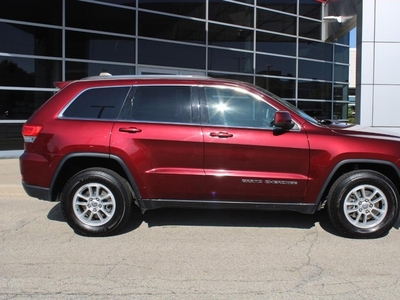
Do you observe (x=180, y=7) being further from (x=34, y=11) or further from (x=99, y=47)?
(x=34, y=11)

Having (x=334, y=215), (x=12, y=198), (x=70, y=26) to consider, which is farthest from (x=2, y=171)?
(x=334, y=215)

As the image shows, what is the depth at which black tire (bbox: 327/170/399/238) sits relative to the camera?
462 cm

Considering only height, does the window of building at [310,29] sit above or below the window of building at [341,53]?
above

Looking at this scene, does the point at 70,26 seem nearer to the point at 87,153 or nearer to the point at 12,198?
the point at 12,198

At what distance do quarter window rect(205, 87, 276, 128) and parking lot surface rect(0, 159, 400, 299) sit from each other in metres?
1.40

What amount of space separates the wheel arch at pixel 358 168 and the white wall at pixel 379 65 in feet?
21.5

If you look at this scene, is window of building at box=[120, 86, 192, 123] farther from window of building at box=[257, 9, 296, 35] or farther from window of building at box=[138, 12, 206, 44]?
window of building at box=[257, 9, 296, 35]

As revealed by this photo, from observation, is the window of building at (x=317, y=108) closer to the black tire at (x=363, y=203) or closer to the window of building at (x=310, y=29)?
the window of building at (x=310, y=29)

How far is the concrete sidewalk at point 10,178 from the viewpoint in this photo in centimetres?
711

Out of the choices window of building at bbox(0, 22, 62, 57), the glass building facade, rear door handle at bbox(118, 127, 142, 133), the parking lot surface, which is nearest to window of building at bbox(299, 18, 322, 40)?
the glass building facade

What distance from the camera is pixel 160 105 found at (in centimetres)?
487

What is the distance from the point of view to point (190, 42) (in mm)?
14016

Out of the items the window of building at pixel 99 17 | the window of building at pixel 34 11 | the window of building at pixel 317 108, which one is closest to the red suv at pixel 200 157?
the window of building at pixel 34 11

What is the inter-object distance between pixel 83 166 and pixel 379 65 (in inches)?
356
